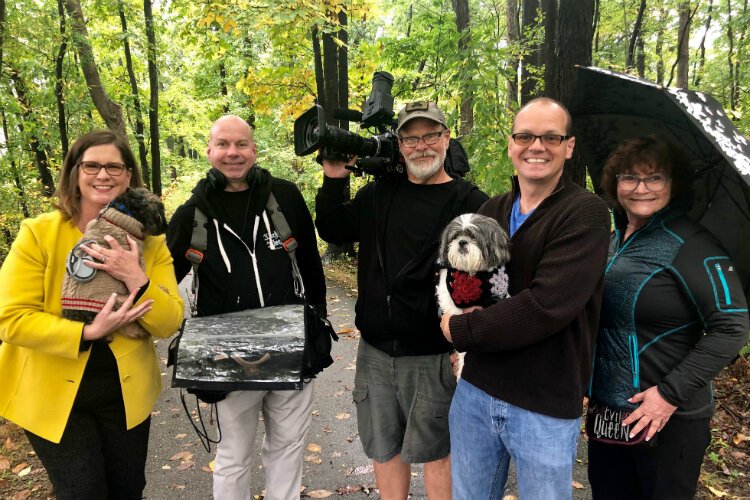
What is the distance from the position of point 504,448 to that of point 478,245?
3.19 ft

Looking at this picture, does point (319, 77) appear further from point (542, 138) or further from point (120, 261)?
point (542, 138)

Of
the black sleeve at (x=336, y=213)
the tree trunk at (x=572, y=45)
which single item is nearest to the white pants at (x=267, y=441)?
the black sleeve at (x=336, y=213)

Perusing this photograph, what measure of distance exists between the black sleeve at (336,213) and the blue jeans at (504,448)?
1.22 metres

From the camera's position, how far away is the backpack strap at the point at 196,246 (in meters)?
2.45

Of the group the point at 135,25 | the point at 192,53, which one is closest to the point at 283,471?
the point at 135,25

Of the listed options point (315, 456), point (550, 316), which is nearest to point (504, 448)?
point (550, 316)

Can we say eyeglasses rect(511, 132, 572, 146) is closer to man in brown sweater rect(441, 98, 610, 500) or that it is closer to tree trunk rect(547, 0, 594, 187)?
man in brown sweater rect(441, 98, 610, 500)

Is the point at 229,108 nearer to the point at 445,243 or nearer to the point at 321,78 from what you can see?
the point at 321,78

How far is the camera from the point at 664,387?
187 cm

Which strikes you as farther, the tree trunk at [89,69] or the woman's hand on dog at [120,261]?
the tree trunk at [89,69]

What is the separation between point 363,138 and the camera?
2.51 m

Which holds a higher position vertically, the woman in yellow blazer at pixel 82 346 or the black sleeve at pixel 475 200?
the black sleeve at pixel 475 200

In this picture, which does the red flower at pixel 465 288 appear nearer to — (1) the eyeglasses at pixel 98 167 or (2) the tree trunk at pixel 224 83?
(1) the eyeglasses at pixel 98 167

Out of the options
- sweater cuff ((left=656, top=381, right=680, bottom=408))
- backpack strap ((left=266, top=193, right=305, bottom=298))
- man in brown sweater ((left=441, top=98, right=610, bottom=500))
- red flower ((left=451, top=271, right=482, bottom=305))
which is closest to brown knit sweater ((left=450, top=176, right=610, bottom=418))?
man in brown sweater ((left=441, top=98, right=610, bottom=500))
